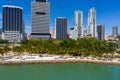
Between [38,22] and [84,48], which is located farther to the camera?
[38,22]

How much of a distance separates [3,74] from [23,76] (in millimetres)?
4382

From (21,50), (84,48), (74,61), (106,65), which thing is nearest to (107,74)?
(106,65)

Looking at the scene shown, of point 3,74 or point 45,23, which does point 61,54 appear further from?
point 45,23

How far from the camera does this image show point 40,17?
16675 cm

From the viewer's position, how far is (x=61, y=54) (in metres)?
67.8

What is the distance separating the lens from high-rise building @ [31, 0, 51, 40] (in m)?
167

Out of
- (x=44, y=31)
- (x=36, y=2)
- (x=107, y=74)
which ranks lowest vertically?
(x=107, y=74)

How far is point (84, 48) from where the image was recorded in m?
66.8

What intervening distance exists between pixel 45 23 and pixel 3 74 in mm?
131278

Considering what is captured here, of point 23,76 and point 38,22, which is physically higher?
point 38,22

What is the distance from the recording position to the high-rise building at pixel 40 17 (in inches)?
6570

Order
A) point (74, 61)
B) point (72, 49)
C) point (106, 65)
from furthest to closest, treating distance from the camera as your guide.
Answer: point (72, 49)
point (74, 61)
point (106, 65)

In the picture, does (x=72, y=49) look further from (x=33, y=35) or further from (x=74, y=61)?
(x=33, y=35)

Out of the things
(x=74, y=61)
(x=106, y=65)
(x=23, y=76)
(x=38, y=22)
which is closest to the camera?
(x=23, y=76)
